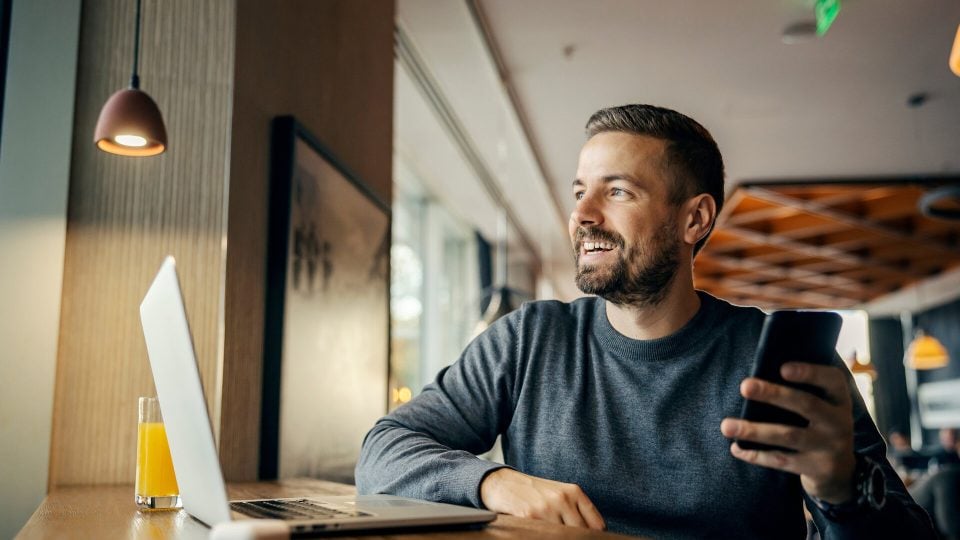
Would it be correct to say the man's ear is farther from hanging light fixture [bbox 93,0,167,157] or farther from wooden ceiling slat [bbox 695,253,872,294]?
wooden ceiling slat [bbox 695,253,872,294]

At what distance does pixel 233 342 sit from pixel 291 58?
893 millimetres

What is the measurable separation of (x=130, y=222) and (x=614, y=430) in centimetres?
127

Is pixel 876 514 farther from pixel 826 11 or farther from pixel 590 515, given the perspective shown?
pixel 826 11

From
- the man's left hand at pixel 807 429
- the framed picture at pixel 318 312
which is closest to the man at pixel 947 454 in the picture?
the framed picture at pixel 318 312

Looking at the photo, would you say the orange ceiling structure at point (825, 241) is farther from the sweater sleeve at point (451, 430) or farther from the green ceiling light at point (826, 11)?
the sweater sleeve at point (451, 430)

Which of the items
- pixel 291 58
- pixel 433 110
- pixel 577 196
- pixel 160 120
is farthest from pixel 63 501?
pixel 433 110

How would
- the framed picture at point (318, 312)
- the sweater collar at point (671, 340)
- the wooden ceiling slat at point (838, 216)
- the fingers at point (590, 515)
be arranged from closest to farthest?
1. the fingers at point (590, 515)
2. the sweater collar at point (671, 340)
3. the framed picture at point (318, 312)
4. the wooden ceiling slat at point (838, 216)

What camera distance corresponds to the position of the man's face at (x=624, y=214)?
1569 mm

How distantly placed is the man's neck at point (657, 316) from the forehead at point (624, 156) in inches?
9.0

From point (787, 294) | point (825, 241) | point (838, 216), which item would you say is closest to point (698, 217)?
point (838, 216)

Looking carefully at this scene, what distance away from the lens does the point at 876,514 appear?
47.3 inches

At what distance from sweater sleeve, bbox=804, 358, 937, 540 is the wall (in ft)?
5.27

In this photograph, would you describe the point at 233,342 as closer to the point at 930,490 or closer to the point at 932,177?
the point at 930,490

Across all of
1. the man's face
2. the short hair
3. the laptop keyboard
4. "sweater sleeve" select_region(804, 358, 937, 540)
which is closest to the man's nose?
the man's face
